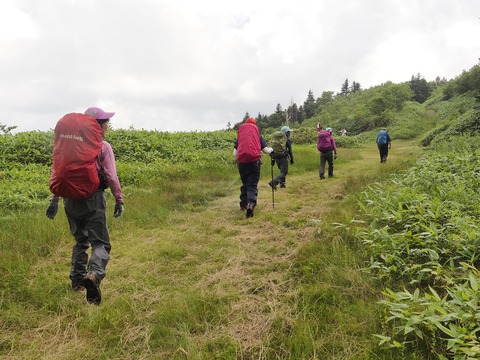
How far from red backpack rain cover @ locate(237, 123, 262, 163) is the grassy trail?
1.44m

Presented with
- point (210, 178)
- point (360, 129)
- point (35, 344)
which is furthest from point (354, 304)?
point (360, 129)

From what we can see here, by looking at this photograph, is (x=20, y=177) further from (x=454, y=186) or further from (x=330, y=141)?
(x=454, y=186)

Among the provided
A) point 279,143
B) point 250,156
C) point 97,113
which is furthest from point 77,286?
point 279,143

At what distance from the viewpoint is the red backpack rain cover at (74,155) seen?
3.06m

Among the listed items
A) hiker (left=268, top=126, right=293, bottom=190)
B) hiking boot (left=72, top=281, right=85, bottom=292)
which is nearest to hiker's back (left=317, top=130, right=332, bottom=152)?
hiker (left=268, top=126, right=293, bottom=190)

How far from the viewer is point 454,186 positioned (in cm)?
481

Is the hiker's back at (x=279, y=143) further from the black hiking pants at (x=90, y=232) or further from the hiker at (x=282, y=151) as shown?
the black hiking pants at (x=90, y=232)

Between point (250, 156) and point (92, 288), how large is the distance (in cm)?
424

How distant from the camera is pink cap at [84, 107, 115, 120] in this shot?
11.3 ft

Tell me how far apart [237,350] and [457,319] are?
1.73 meters

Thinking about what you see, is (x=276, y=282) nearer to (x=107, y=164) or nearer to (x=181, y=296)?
(x=181, y=296)

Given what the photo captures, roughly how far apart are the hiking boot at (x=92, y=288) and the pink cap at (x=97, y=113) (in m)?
1.80

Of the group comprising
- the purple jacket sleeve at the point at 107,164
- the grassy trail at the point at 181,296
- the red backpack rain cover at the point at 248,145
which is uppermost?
the red backpack rain cover at the point at 248,145

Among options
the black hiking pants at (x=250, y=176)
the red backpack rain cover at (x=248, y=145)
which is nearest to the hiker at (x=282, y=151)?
the black hiking pants at (x=250, y=176)
